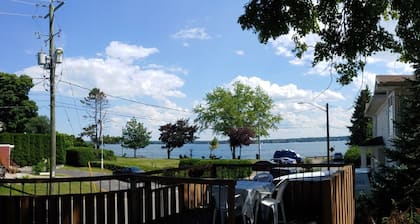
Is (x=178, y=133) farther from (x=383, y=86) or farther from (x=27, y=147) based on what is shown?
(x=383, y=86)

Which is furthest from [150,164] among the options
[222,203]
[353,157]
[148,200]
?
[148,200]

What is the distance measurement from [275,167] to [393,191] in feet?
18.4

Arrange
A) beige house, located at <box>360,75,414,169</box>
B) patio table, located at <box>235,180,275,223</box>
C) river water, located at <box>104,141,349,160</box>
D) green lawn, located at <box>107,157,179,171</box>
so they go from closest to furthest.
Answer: patio table, located at <box>235,180,275,223</box>
beige house, located at <box>360,75,414,169</box>
green lawn, located at <box>107,157,179,171</box>
river water, located at <box>104,141,349,160</box>

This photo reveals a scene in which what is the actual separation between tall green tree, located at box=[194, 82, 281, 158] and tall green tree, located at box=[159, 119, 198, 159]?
2886mm

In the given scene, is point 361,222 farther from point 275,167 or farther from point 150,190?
point 150,190

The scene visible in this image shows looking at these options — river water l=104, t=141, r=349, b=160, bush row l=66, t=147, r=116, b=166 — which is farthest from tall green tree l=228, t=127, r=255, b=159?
bush row l=66, t=147, r=116, b=166

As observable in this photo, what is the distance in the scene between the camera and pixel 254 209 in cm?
732

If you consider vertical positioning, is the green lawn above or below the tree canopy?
below

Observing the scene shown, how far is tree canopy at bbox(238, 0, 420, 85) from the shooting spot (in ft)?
19.9

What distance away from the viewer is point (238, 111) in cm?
6550

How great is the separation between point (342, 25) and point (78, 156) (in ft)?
138

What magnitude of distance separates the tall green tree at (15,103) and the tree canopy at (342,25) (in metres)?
60.8

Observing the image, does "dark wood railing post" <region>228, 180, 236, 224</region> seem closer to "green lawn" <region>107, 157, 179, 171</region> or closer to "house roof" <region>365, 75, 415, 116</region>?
"house roof" <region>365, 75, 415, 116</region>

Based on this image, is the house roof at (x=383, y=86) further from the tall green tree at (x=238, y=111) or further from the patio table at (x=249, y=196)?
the tall green tree at (x=238, y=111)
